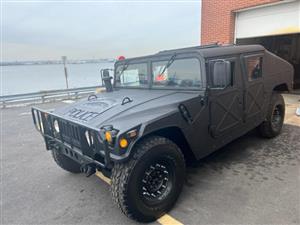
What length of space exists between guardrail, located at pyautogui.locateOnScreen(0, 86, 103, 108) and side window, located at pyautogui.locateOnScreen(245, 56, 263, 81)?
10378 mm

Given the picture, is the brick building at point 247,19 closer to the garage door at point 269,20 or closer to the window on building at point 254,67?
the garage door at point 269,20

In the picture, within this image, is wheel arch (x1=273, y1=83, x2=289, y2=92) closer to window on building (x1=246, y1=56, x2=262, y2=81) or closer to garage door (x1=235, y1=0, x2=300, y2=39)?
window on building (x1=246, y1=56, x2=262, y2=81)

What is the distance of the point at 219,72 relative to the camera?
2.77 metres

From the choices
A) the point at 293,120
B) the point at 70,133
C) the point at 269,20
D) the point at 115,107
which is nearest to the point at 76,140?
the point at 70,133

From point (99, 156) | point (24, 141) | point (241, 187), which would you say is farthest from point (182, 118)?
point (24, 141)

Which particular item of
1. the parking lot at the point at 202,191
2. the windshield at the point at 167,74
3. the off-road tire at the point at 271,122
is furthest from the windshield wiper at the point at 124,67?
the off-road tire at the point at 271,122

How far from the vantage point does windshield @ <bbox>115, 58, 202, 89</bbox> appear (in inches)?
120

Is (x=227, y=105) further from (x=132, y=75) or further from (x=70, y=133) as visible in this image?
(x=70, y=133)

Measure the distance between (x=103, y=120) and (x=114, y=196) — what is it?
80 cm

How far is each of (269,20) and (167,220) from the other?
24.1 feet

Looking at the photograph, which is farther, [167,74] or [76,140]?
[167,74]

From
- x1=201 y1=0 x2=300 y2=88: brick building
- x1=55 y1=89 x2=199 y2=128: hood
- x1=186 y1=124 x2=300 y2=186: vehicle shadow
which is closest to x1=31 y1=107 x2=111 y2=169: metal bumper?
x1=55 y1=89 x2=199 y2=128: hood

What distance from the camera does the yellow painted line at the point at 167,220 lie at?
2508mm

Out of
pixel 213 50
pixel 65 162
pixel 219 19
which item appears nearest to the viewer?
pixel 213 50
